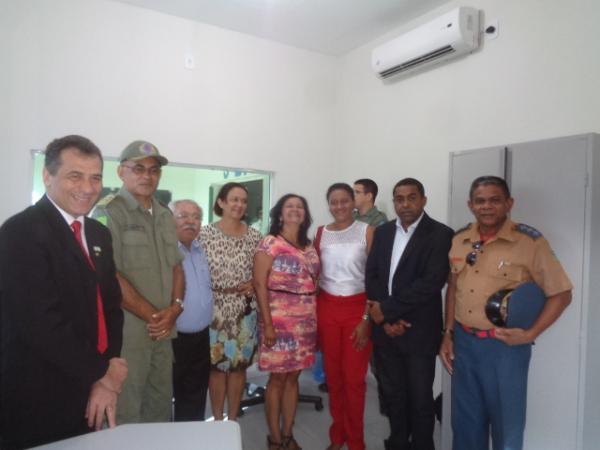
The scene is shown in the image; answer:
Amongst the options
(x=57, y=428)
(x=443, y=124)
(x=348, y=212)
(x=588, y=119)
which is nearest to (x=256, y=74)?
(x=443, y=124)

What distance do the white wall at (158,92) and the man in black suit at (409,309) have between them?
1.96m

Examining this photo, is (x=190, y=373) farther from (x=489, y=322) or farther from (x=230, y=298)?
(x=489, y=322)

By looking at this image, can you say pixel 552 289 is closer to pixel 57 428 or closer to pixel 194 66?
pixel 57 428

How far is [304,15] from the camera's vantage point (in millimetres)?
3402

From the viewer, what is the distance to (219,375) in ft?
7.98

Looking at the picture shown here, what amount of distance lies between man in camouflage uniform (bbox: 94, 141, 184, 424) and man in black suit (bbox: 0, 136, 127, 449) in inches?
15.8

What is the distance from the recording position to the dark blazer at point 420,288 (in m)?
2.10

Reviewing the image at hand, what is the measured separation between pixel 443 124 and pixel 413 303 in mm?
1707

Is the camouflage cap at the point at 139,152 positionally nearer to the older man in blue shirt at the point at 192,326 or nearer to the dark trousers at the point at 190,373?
the older man in blue shirt at the point at 192,326

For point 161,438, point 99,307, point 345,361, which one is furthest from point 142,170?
point 345,361

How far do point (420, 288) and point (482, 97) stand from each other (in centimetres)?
162

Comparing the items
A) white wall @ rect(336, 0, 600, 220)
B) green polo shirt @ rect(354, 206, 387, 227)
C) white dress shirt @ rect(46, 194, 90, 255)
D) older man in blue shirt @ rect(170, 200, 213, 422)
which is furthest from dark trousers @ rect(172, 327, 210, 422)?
white wall @ rect(336, 0, 600, 220)

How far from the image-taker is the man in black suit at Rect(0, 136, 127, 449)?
121 centimetres

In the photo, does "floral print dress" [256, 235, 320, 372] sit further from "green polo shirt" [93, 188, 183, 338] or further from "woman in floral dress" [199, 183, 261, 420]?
"green polo shirt" [93, 188, 183, 338]
